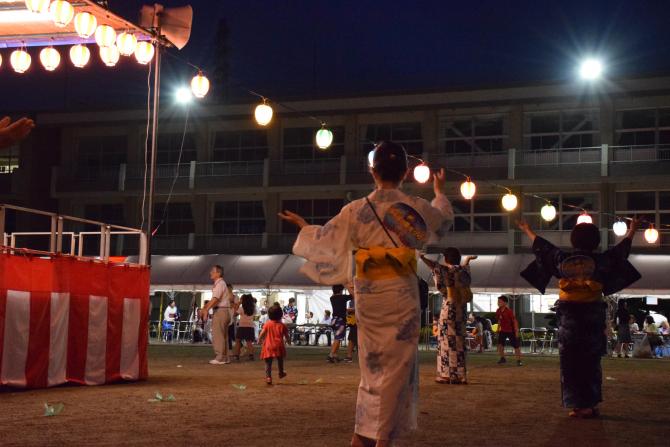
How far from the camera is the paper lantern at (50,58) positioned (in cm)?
1464

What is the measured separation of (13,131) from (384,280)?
2.24m

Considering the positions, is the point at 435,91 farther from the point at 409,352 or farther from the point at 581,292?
the point at 409,352

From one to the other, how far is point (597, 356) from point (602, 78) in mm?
26318

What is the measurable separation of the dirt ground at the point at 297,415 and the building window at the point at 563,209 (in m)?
21.9

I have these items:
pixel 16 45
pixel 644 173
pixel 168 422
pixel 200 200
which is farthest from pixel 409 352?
pixel 200 200

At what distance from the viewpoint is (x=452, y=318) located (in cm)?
1173

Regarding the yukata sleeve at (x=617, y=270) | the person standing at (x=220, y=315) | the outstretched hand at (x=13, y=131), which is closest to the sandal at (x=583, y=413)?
the yukata sleeve at (x=617, y=270)

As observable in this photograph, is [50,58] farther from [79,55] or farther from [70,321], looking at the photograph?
[70,321]

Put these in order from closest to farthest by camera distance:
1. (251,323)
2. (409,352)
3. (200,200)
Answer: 1. (409,352)
2. (251,323)
3. (200,200)

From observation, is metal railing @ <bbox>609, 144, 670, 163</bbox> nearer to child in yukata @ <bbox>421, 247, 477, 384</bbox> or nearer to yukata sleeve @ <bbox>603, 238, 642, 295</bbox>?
child in yukata @ <bbox>421, 247, 477, 384</bbox>

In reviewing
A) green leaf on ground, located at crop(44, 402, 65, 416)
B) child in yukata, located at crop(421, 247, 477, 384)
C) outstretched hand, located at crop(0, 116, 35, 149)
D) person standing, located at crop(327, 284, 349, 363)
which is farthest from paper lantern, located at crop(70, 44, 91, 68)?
outstretched hand, located at crop(0, 116, 35, 149)

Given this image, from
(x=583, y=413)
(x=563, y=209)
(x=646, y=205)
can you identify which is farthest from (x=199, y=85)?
(x=646, y=205)

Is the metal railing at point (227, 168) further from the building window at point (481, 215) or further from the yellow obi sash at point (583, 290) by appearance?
the yellow obi sash at point (583, 290)

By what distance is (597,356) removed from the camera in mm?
7945
